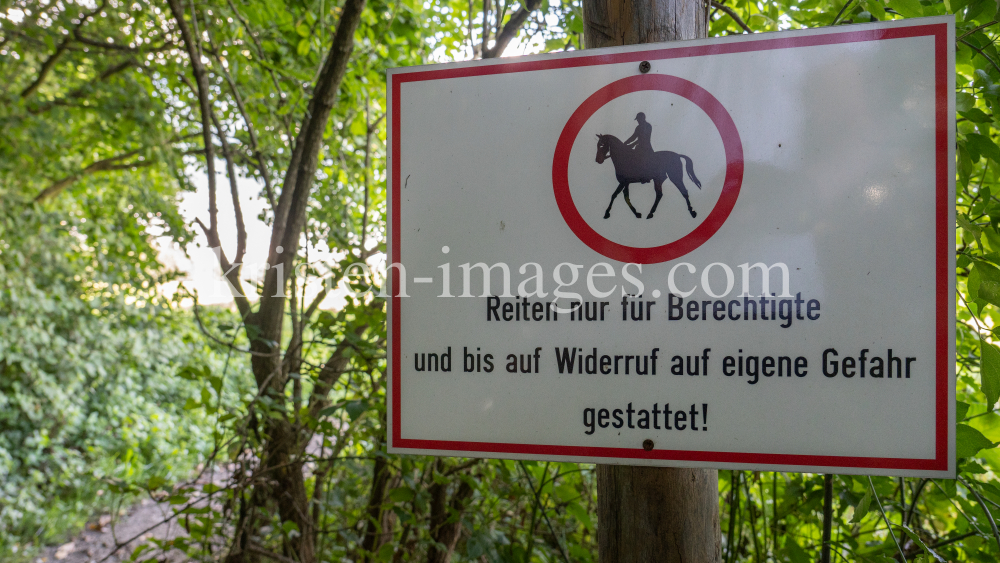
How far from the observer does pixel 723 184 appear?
3.05ft

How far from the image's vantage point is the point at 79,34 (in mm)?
4094

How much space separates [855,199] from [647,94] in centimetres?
38

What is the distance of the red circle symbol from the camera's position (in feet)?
3.05

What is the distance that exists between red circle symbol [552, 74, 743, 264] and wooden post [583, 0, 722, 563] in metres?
0.06

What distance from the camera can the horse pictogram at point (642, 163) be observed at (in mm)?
936

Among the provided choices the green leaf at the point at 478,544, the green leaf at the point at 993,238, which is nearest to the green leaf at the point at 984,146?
the green leaf at the point at 993,238

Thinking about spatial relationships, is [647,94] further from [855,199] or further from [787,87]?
[855,199]

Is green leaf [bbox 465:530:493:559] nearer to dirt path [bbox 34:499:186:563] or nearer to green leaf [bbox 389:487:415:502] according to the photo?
green leaf [bbox 389:487:415:502]

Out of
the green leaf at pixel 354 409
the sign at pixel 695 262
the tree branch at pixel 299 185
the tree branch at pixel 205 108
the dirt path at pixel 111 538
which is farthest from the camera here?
the dirt path at pixel 111 538

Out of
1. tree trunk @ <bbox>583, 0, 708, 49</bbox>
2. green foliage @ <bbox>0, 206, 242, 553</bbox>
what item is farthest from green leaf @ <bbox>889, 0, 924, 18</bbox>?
green foliage @ <bbox>0, 206, 242, 553</bbox>

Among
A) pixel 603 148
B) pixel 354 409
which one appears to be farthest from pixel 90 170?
pixel 603 148

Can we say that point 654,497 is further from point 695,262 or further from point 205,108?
point 205,108

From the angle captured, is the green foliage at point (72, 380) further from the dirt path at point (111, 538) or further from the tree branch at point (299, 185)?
the tree branch at point (299, 185)

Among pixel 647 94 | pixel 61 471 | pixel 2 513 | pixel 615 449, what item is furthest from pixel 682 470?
pixel 61 471
